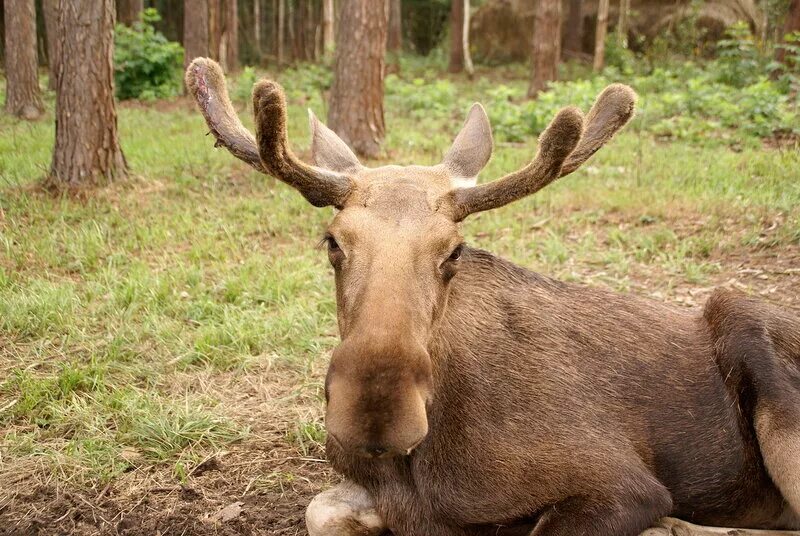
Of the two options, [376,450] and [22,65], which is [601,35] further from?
[376,450]

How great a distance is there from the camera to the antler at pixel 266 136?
321 cm

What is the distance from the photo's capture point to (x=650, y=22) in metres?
26.0

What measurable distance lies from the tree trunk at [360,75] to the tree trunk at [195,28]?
28.2 feet

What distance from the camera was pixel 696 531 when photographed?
3.76m

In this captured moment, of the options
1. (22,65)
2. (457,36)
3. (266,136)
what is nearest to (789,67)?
(457,36)

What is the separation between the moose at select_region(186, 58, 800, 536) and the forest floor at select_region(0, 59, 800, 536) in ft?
3.22

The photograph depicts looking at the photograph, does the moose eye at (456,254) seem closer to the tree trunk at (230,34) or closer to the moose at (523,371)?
the moose at (523,371)

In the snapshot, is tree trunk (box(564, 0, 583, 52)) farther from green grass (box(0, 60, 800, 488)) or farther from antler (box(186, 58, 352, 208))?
antler (box(186, 58, 352, 208))

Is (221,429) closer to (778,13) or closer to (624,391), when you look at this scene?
(624,391)

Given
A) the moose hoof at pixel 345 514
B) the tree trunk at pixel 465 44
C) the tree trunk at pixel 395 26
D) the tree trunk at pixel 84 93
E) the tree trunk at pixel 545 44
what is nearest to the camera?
the moose hoof at pixel 345 514

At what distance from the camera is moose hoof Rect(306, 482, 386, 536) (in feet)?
12.1

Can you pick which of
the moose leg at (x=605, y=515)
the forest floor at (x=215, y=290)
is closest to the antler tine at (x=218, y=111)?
the forest floor at (x=215, y=290)

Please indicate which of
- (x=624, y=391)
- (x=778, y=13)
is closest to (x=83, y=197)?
(x=624, y=391)

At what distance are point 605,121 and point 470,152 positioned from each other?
0.68 meters
